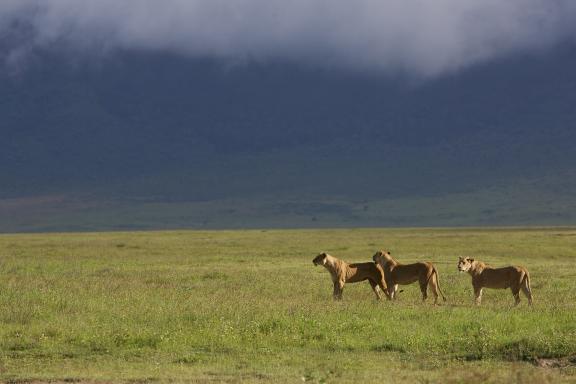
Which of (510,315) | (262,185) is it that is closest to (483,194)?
(262,185)

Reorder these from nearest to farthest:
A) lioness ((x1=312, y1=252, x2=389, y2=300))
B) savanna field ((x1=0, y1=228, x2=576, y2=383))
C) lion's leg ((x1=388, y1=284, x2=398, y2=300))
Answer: savanna field ((x1=0, y1=228, x2=576, y2=383))
lion's leg ((x1=388, y1=284, x2=398, y2=300))
lioness ((x1=312, y1=252, x2=389, y2=300))

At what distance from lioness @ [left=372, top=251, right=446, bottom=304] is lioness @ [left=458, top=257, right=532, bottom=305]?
66 cm

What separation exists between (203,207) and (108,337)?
15391cm

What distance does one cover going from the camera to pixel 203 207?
6732 inches

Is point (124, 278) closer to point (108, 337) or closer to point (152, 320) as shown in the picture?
point (152, 320)

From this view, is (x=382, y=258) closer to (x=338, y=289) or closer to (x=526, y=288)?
(x=338, y=289)

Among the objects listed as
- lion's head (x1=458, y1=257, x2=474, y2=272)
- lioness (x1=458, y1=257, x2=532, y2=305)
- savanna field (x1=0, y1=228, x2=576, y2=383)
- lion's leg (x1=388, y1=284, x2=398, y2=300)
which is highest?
lion's head (x1=458, y1=257, x2=474, y2=272)

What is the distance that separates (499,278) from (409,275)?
74.7 inches

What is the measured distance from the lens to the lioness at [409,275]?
74.7 ft

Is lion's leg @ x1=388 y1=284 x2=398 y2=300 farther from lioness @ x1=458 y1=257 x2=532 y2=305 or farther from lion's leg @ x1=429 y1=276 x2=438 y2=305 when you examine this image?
A: lioness @ x1=458 y1=257 x2=532 y2=305

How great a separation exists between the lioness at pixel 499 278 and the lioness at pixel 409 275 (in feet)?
2.18

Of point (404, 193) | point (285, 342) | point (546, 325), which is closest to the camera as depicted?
point (285, 342)

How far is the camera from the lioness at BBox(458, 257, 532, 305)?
73.6 feet

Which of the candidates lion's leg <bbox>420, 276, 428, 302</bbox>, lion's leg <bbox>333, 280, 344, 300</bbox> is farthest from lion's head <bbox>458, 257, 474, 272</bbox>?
lion's leg <bbox>333, 280, 344, 300</bbox>
